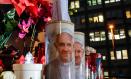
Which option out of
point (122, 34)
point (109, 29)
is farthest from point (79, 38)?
point (109, 29)

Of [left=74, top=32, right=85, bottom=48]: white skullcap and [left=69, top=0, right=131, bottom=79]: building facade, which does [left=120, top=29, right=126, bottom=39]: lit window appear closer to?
[left=69, top=0, right=131, bottom=79]: building facade

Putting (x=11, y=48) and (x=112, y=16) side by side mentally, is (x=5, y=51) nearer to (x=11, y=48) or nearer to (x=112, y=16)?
(x=11, y=48)

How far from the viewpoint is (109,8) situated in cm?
2048

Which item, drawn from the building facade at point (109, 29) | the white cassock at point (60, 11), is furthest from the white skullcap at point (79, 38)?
the building facade at point (109, 29)

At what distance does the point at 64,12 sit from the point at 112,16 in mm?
19834

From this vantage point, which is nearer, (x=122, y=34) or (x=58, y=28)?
(x=58, y=28)

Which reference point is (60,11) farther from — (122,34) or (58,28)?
(122,34)

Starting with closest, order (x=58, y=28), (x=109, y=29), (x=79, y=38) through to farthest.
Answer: (x=58, y=28) → (x=79, y=38) → (x=109, y=29)

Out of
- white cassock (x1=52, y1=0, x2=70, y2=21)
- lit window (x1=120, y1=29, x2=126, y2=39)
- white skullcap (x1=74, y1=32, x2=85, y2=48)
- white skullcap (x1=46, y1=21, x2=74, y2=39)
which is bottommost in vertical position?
white skullcap (x1=74, y1=32, x2=85, y2=48)

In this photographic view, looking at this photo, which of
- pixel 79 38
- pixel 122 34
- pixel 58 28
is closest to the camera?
pixel 58 28

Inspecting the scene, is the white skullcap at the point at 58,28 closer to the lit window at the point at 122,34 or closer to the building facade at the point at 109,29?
the building facade at the point at 109,29

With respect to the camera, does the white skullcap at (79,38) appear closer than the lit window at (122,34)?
Yes

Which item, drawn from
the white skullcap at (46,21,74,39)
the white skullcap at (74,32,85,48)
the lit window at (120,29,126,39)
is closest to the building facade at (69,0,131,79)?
the lit window at (120,29,126,39)

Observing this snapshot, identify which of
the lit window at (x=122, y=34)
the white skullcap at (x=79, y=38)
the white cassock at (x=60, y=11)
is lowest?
the white skullcap at (x=79, y=38)
